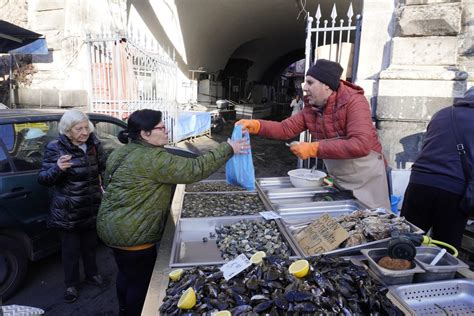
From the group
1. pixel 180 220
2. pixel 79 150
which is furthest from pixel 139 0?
pixel 180 220

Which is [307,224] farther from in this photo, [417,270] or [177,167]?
[177,167]

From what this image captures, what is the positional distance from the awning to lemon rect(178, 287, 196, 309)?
21.7ft

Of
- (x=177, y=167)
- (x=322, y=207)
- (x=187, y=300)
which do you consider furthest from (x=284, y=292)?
(x=322, y=207)

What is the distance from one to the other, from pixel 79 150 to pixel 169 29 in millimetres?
9075

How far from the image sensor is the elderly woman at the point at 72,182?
2838 mm

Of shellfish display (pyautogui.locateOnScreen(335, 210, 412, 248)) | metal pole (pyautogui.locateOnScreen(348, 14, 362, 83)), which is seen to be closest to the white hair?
shellfish display (pyautogui.locateOnScreen(335, 210, 412, 248))

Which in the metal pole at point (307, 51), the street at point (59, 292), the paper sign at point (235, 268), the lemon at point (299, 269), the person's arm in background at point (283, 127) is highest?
the metal pole at point (307, 51)

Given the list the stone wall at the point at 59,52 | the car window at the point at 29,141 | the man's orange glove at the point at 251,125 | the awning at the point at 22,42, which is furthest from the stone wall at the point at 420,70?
the awning at the point at 22,42

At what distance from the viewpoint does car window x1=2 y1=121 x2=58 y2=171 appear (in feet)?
9.91

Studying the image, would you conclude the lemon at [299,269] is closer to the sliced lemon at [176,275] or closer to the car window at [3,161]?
the sliced lemon at [176,275]

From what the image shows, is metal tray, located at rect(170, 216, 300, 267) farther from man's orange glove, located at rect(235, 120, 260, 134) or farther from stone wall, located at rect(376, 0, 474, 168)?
stone wall, located at rect(376, 0, 474, 168)

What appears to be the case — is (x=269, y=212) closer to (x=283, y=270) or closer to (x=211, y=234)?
(x=211, y=234)

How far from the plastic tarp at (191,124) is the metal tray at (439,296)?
28.0ft

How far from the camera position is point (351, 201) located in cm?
243
